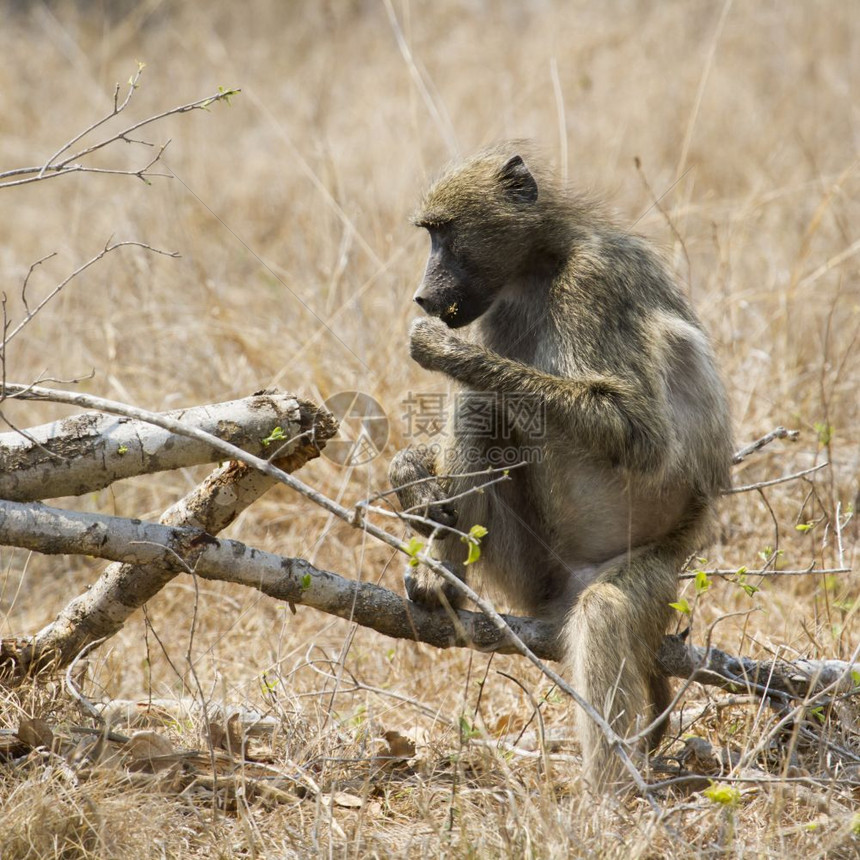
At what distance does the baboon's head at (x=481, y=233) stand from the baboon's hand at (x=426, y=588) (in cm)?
86

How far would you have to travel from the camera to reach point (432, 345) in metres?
3.25

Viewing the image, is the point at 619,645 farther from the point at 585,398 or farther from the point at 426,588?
the point at 585,398

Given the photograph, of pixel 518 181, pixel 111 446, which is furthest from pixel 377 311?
pixel 111 446

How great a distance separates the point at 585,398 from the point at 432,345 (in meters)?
0.52

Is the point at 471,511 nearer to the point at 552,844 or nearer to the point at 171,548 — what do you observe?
the point at 171,548

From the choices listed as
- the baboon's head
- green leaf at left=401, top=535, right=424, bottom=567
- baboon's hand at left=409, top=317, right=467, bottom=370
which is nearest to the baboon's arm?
baboon's hand at left=409, top=317, right=467, bottom=370

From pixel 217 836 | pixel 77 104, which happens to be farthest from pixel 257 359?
pixel 77 104

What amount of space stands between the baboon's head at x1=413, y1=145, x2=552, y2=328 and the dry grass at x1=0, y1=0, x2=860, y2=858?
0.70 m

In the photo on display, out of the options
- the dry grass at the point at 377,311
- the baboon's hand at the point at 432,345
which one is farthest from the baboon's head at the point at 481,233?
the dry grass at the point at 377,311

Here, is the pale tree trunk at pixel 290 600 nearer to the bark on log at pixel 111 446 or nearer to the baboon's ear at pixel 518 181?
the bark on log at pixel 111 446

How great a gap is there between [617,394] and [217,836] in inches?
65.0

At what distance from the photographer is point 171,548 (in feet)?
9.01

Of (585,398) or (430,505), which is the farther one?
(430,505)

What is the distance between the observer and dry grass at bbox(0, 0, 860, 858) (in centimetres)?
260
